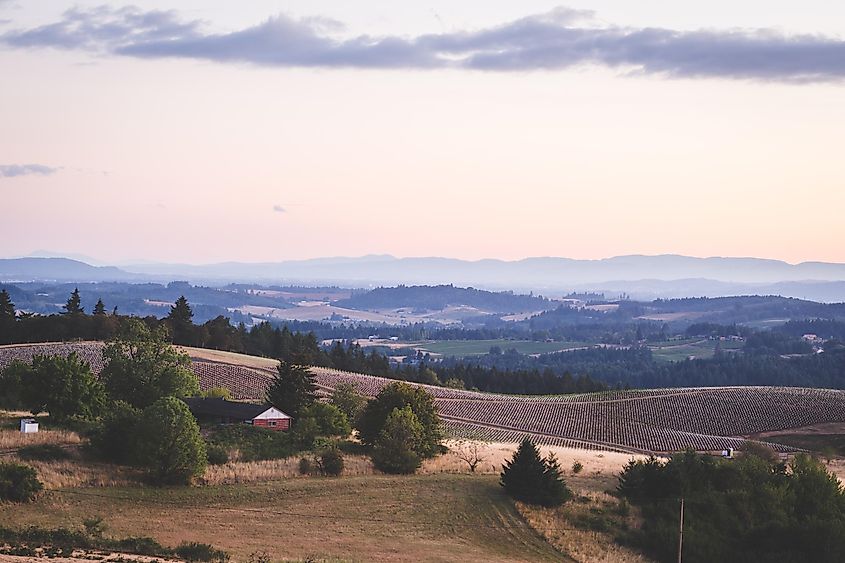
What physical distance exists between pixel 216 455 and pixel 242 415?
1060 cm

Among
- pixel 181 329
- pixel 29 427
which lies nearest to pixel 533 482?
pixel 29 427

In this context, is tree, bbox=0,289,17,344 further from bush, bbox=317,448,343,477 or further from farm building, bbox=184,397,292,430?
bush, bbox=317,448,343,477

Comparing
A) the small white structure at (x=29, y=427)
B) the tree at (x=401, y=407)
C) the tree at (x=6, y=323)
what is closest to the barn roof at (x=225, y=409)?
the tree at (x=401, y=407)

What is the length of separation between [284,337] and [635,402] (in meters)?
58.0

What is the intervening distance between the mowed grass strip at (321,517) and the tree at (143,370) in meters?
16.3

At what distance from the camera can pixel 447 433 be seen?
67500 millimetres

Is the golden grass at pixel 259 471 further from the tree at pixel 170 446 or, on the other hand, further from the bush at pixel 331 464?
the tree at pixel 170 446

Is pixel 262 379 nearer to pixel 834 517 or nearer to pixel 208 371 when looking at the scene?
pixel 208 371

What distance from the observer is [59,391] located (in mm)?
50031

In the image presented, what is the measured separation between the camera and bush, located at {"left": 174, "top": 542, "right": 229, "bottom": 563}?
30.5m

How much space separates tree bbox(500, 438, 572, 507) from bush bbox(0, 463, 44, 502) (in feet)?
69.0

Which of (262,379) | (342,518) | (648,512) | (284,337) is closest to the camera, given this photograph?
(342,518)

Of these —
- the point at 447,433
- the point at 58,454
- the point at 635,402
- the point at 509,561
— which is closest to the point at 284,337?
the point at 635,402

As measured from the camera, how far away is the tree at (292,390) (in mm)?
59406
